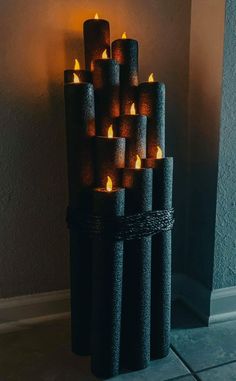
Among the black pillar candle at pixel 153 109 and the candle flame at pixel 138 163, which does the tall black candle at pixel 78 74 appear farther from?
the candle flame at pixel 138 163

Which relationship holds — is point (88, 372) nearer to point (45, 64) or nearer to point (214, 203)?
point (214, 203)

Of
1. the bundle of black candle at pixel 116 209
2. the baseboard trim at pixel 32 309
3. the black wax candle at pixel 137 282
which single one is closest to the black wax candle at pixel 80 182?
the bundle of black candle at pixel 116 209

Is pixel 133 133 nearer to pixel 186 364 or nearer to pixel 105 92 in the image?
pixel 105 92

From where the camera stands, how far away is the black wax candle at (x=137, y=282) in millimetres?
1093

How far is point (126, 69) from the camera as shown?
121 cm

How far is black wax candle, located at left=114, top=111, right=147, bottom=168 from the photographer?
112 cm

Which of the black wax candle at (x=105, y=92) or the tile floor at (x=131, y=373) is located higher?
the black wax candle at (x=105, y=92)

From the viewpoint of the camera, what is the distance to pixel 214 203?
136 cm

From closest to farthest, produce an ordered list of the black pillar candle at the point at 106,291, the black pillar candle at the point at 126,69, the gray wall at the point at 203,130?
the black pillar candle at the point at 106,291, the black pillar candle at the point at 126,69, the gray wall at the point at 203,130

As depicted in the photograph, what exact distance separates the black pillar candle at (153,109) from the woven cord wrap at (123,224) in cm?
17

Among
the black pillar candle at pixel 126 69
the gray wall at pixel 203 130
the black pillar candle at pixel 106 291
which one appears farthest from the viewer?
the gray wall at pixel 203 130

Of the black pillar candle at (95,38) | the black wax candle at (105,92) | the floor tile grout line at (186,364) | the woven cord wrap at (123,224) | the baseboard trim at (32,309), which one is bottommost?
the floor tile grout line at (186,364)

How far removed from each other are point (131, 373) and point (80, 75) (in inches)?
31.7

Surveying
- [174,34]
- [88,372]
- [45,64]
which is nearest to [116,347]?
[88,372]
